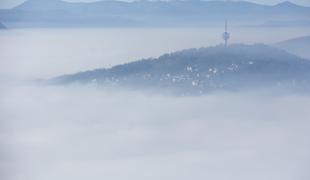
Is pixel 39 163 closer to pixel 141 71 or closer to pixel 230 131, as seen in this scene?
pixel 141 71

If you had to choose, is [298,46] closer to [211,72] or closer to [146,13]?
[211,72]

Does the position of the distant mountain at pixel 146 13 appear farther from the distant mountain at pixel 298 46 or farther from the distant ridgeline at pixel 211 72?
the distant ridgeline at pixel 211 72

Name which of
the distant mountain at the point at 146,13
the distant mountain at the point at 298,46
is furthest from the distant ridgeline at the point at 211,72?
the distant mountain at the point at 146,13

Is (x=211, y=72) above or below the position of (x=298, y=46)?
below

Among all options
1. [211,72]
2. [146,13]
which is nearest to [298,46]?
[211,72]

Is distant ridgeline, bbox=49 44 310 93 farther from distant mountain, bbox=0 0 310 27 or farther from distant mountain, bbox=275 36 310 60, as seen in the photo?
distant mountain, bbox=0 0 310 27
